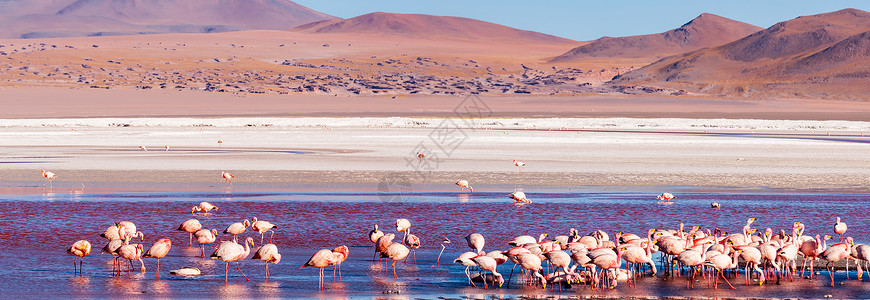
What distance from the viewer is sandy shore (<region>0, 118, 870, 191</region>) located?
81.7 feet

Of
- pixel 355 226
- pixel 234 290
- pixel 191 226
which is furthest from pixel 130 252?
pixel 355 226

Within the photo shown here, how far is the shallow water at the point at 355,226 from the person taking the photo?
11.3 m

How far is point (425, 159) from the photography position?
1235 inches

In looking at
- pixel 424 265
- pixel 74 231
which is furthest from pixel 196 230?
pixel 424 265

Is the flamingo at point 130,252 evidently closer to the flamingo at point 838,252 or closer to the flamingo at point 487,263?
the flamingo at point 487,263

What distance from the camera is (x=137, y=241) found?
49.0ft

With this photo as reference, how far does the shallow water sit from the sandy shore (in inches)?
131

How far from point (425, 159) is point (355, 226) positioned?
596 inches

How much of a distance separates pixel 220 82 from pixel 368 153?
8222 cm

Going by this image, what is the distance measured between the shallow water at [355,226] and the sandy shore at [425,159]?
3332mm

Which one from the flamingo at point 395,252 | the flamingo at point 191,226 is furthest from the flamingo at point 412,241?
the flamingo at point 191,226

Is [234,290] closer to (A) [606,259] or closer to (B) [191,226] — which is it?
(B) [191,226]

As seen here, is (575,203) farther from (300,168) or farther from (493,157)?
(493,157)

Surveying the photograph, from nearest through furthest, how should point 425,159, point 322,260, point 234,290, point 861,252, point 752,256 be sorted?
1. point 234,290
2. point 322,260
3. point 752,256
4. point 861,252
5. point 425,159
